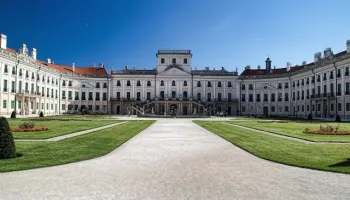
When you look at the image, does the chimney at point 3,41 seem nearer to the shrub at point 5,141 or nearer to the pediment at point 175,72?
the pediment at point 175,72

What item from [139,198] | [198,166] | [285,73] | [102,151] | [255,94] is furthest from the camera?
[255,94]

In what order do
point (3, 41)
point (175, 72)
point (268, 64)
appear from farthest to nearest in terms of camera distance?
1. point (268, 64)
2. point (175, 72)
3. point (3, 41)

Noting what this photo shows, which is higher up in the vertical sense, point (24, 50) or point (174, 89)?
point (24, 50)

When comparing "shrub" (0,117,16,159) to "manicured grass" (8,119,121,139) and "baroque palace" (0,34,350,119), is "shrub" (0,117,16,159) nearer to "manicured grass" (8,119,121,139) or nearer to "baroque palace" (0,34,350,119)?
"manicured grass" (8,119,121,139)

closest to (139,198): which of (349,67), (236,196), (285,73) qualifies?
(236,196)

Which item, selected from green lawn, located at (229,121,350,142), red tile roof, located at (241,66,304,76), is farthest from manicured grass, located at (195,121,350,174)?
red tile roof, located at (241,66,304,76)

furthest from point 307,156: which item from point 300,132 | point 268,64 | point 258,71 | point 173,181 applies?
point 258,71

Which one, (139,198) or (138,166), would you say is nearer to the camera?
(139,198)

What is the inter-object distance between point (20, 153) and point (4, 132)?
4.97 feet

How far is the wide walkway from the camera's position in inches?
264

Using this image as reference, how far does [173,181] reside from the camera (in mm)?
7891

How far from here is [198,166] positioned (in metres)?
9.93

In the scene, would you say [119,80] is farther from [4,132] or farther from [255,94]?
[4,132]

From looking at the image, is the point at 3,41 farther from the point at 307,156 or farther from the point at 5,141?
the point at 307,156
